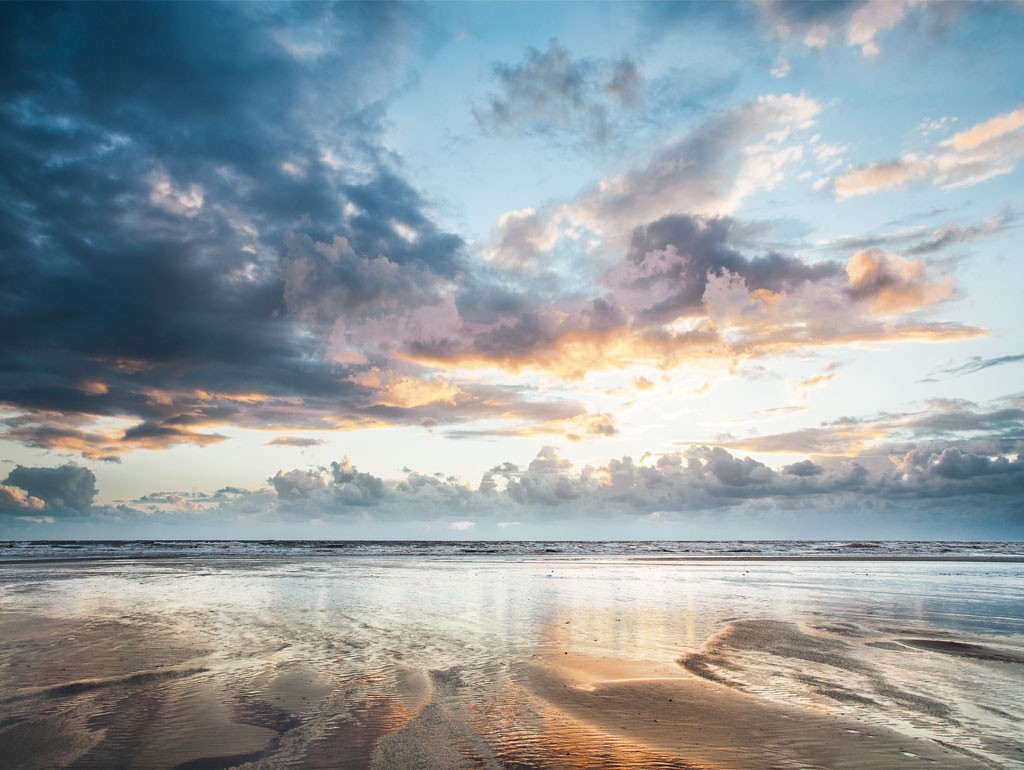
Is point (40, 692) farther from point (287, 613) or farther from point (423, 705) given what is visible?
point (287, 613)

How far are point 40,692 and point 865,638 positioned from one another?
14.5 m

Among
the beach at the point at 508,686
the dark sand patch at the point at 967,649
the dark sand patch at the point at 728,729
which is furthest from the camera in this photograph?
the dark sand patch at the point at 967,649

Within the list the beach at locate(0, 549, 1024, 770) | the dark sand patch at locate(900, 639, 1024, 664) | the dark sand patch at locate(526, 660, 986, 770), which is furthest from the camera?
the dark sand patch at locate(900, 639, 1024, 664)

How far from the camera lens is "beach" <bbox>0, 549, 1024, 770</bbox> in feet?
19.3

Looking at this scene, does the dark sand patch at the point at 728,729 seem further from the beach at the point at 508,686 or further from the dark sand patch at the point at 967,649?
the dark sand patch at the point at 967,649

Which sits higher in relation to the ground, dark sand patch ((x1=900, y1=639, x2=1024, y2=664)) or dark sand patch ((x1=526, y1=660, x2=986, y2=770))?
dark sand patch ((x1=526, y1=660, x2=986, y2=770))

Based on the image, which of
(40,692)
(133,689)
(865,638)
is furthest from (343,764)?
(865,638)

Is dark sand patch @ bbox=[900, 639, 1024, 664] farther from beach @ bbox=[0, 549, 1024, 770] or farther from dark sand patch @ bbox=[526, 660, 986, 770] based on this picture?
dark sand patch @ bbox=[526, 660, 986, 770]

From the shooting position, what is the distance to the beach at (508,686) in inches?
231

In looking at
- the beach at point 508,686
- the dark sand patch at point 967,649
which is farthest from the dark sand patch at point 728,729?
the dark sand patch at point 967,649

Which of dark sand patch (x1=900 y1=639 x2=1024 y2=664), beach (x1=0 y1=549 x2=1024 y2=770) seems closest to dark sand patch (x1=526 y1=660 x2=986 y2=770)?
beach (x1=0 y1=549 x2=1024 y2=770)

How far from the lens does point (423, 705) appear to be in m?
7.44

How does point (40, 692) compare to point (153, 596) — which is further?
point (153, 596)

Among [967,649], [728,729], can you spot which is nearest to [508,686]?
[728,729]
